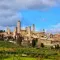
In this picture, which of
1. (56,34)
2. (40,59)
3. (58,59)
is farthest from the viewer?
(56,34)

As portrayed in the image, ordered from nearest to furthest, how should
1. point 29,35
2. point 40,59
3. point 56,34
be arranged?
point 40,59
point 29,35
point 56,34

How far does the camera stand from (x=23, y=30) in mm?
162250

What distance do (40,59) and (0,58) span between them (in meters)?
3.32

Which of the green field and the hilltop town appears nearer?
the green field

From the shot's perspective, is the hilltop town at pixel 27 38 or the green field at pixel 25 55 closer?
the green field at pixel 25 55

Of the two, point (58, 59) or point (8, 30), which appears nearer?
point (58, 59)

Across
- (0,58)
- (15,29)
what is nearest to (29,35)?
(15,29)

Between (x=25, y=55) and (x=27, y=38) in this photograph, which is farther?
(x=27, y=38)

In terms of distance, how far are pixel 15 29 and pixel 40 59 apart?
140m

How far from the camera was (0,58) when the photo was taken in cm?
2012

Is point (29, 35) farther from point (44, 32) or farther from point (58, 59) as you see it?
point (58, 59)

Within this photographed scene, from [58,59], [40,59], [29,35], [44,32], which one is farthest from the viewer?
[44,32]

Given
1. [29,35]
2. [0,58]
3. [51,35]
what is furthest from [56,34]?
[0,58]

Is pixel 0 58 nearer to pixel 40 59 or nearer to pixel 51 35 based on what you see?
pixel 40 59
